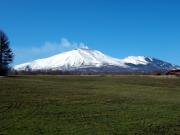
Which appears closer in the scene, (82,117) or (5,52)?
(82,117)

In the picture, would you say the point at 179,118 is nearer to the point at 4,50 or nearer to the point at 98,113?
the point at 98,113

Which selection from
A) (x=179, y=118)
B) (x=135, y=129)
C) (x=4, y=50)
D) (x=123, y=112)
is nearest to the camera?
(x=135, y=129)

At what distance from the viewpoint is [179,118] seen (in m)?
28.9

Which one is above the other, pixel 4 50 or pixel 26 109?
pixel 4 50

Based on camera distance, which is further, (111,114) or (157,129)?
(111,114)

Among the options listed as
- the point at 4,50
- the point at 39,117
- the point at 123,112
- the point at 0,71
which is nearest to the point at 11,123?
the point at 39,117

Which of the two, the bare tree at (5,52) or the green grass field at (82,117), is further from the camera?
the bare tree at (5,52)

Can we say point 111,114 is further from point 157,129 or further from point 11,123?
point 11,123

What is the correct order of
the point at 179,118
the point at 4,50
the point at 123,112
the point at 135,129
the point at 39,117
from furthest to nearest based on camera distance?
1. the point at 4,50
2. the point at 123,112
3. the point at 179,118
4. the point at 39,117
5. the point at 135,129

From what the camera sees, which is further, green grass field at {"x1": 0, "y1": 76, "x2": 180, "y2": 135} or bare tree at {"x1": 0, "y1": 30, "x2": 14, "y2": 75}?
bare tree at {"x1": 0, "y1": 30, "x2": 14, "y2": 75}

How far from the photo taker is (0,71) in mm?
97500

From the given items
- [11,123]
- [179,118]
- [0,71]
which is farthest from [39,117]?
[0,71]

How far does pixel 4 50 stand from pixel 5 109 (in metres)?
79.0

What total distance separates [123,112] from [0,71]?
69.5m
